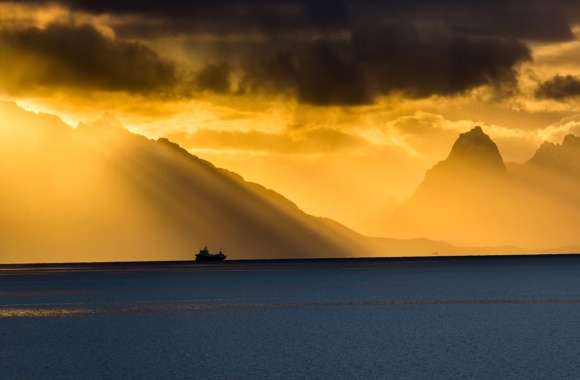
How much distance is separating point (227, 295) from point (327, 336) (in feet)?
289

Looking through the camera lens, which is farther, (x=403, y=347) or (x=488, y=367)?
(x=403, y=347)

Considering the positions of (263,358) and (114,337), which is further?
(114,337)

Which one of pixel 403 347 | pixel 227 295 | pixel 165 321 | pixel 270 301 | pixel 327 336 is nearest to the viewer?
pixel 403 347

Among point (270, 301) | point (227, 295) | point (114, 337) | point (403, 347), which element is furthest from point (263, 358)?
point (227, 295)

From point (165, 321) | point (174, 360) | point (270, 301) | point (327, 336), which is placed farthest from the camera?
point (270, 301)

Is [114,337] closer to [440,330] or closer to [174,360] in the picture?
[174,360]

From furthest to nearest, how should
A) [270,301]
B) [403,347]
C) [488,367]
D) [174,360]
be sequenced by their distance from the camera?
[270,301]
[403,347]
[174,360]
[488,367]

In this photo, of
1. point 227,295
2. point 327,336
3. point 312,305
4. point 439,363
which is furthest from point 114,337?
point 227,295

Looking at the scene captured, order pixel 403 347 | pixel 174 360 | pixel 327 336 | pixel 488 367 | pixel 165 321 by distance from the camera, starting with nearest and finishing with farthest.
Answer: pixel 488 367
pixel 174 360
pixel 403 347
pixel 327 336
pixel 165 321

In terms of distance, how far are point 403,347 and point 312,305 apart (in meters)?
63.2

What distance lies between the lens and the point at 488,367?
78.4 meters

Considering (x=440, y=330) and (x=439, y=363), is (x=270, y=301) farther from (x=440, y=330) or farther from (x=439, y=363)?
(x=439, y=363)

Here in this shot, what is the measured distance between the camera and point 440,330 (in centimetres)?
10894

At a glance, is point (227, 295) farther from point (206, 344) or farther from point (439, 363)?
point (439, 363)
